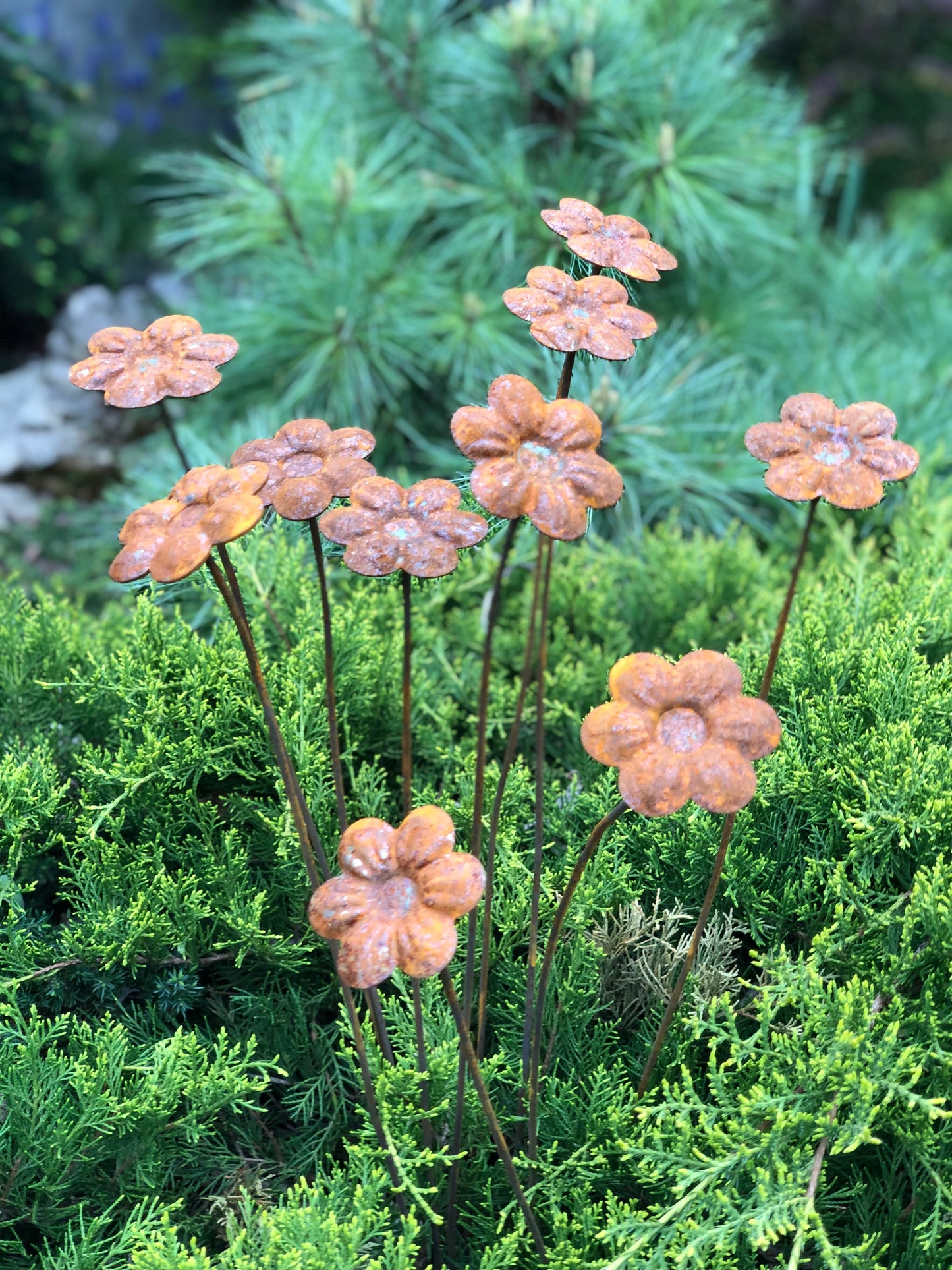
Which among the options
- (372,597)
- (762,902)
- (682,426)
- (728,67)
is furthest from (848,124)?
(762,902)

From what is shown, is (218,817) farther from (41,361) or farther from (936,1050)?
(41,361)

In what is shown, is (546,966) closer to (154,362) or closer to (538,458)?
(538,458)

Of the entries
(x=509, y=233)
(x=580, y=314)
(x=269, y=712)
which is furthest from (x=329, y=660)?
(x=509, y=233)

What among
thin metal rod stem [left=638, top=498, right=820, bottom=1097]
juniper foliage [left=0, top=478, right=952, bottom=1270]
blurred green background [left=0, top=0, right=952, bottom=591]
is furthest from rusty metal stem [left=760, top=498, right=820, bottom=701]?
blurred green background [left=0, top=0, right=952, bottom=591]

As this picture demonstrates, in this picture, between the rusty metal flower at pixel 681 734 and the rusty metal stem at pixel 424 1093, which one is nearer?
the rusty metal flower at pixel 681 734

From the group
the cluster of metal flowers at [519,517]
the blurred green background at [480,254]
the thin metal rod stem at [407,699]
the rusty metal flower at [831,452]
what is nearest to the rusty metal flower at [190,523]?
the cluster of metal flowers at [519,517]

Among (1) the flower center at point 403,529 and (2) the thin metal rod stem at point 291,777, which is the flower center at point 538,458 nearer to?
(1) the flower center at point 403,529

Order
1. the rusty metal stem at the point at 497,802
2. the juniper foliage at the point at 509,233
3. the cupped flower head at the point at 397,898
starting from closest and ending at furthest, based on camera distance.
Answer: the cupped flower head at the point at 397,898 < the rusty metal stem at the point at 497,802 < the juniper foliage at the point at 509,233
